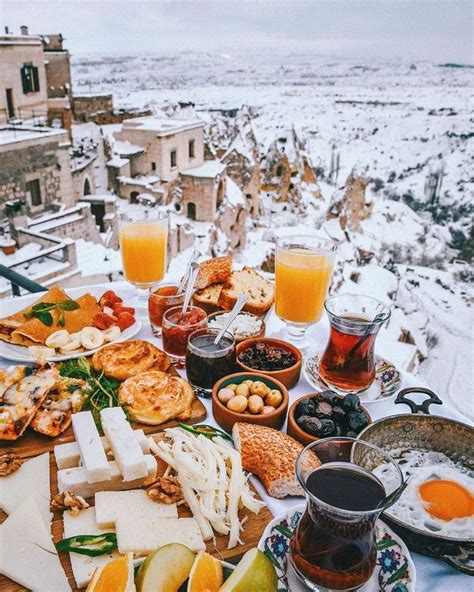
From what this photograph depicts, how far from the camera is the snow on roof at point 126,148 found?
811 inches

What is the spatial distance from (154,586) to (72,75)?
1140 inches

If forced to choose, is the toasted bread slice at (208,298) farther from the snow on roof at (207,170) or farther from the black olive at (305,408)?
the snow on roof at (207,170)

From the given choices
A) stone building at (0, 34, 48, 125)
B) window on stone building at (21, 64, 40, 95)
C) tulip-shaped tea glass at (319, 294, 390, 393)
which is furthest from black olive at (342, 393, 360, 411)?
window on stone building at (21, 64, 40, 95)

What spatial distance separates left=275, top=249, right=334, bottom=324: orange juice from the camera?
207 centimetres

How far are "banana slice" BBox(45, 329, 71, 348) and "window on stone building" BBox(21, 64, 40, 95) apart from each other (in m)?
20.2

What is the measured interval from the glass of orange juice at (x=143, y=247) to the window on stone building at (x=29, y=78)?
19.7m

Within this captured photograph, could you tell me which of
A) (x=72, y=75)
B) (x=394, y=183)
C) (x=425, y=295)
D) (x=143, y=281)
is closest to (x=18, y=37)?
(x=72, y=75)

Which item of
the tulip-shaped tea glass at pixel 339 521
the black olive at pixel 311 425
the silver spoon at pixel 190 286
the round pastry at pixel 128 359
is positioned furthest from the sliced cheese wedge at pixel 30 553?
the silver spoon at pixel 190 286

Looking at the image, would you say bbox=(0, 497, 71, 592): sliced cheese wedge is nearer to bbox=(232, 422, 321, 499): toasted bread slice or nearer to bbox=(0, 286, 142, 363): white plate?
bbox=(232, 422, 321, 499): toasted bread slice

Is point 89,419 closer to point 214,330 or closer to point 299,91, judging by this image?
point 214,330

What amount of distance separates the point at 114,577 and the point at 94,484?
348 mm

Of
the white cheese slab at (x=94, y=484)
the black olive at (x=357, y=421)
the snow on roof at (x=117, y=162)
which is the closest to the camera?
the white cheese slab at (x=94, y=484)

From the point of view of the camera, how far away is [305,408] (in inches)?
58.7

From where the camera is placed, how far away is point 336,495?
982 millimetres
